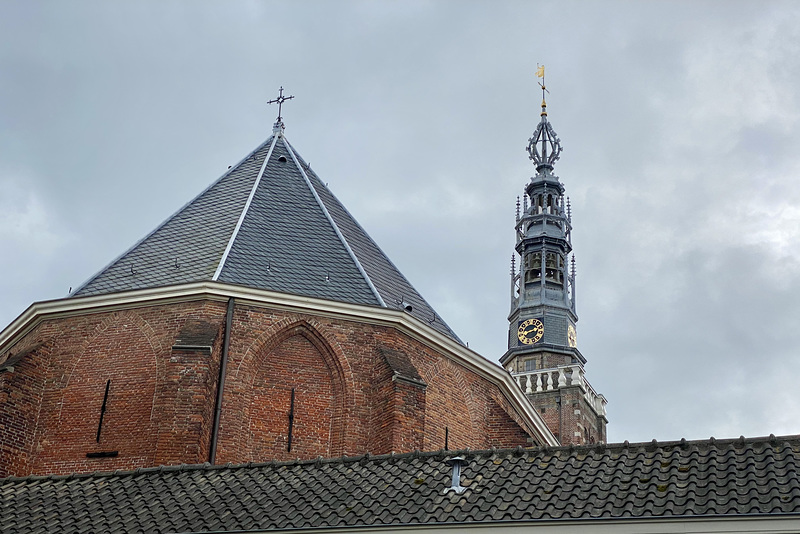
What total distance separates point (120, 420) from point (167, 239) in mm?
4612

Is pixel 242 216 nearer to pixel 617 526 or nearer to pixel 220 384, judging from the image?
pixel 220 384

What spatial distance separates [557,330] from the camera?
141ft

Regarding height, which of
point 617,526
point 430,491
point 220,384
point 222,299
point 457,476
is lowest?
point 617,526

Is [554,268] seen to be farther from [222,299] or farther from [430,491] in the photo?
[430,491]

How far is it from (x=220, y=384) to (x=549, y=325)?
27238mm

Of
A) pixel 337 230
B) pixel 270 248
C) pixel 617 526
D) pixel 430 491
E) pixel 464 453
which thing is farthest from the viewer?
pixel 337 230

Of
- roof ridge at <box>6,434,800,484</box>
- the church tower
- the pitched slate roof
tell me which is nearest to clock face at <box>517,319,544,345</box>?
the church tower

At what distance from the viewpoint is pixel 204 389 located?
656 inches

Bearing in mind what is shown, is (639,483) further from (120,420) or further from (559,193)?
(559,193)

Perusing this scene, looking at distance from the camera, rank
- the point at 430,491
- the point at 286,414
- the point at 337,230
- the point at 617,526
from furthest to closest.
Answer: the point at 337,230, the point at 286,414, the point at 430,491, the point at 617,526

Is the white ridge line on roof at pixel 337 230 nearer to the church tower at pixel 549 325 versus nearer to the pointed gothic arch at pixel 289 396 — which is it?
the pointed gothic arch at pixel 289 396

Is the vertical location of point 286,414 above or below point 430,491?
above

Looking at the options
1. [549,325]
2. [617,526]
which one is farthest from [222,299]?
[549,325]

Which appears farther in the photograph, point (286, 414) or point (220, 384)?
point (286, 414)
